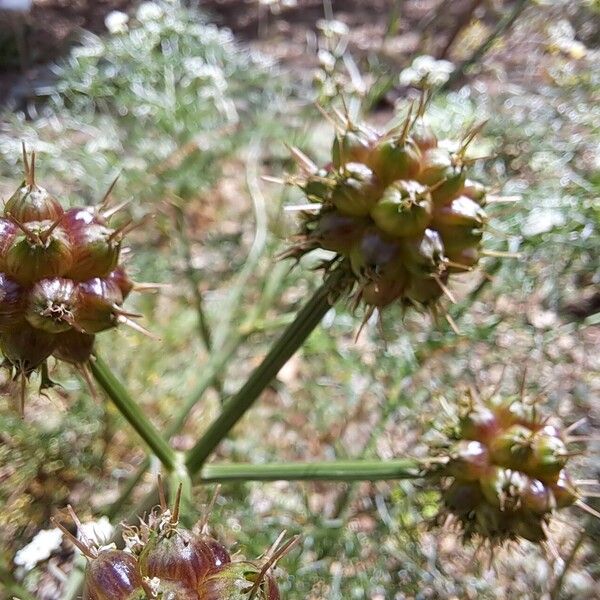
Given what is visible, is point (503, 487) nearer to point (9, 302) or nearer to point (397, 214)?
point (397, 214)

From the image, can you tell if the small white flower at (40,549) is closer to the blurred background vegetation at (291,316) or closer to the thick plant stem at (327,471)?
the blurred background vegetation at (291,316)

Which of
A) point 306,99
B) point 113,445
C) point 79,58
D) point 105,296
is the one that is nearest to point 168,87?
point 79,58

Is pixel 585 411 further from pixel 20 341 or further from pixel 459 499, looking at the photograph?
pixel 20 341

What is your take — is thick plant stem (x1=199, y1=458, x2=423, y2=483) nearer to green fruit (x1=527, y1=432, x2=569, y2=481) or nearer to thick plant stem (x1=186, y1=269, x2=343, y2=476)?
thick plant stem (x1=186, y1=269, x2=343, y2=476)

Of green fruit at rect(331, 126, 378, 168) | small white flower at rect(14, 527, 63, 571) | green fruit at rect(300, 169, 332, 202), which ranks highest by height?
green fruit at rect(331, 126, 378, 168)

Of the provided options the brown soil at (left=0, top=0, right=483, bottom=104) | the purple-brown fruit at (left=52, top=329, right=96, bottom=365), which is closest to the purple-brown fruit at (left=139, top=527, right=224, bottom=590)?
the purple-brown fruit at (left=52, top=329, right=96, bottom=365)
